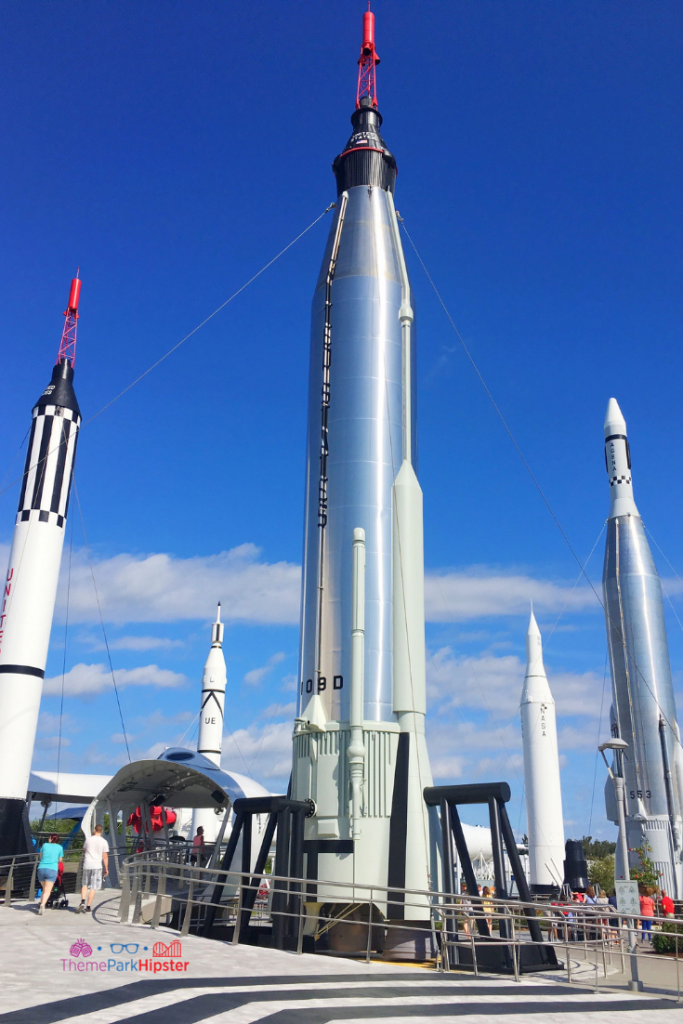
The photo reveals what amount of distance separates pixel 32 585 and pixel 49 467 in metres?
3.59

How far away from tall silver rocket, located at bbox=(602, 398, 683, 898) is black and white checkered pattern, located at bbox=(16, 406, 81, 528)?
23876mm

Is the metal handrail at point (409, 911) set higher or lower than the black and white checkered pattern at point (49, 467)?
lower

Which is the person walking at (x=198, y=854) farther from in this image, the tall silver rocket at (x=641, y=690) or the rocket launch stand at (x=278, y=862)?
the tall silver rocket at (x=641, y=690)

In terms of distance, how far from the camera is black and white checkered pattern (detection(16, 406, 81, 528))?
23609mm

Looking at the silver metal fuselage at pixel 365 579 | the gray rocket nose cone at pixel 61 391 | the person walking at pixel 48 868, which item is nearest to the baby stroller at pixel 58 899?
the person walking at pixel 48 868

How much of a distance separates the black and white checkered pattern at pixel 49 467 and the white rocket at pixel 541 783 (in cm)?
2114

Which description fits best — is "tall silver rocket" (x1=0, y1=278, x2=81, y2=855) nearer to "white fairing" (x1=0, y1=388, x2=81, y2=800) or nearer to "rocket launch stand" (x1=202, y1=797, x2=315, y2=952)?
"white fairing" (x1=0, y1=388, x2=81, y2=800)

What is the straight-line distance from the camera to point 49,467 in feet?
78.9

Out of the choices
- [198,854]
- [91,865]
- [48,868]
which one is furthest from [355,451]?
[198,854]

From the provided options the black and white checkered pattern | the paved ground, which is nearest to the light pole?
the paved ground

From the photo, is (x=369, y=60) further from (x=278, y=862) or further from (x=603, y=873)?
(x=603, y=873)

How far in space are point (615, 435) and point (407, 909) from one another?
96.7ft

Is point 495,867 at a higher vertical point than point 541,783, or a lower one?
lower

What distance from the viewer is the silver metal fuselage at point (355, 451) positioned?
1579 cm
